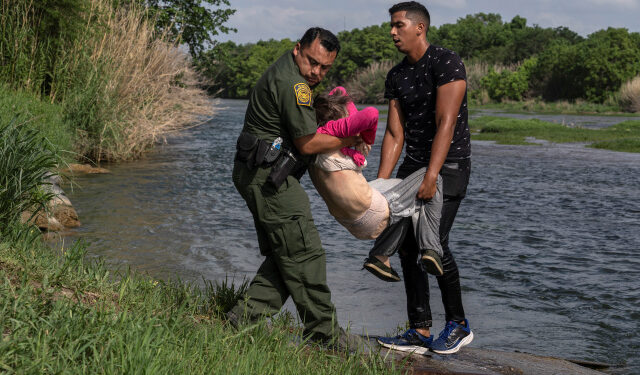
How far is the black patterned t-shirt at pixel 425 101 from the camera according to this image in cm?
440

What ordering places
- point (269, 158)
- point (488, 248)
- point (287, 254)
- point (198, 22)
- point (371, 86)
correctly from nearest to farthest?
point (269, 158)
point (287, 254)
point (488, 248)
point (198, 22)
point (371, 86)

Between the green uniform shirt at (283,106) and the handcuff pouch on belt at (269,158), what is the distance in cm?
6

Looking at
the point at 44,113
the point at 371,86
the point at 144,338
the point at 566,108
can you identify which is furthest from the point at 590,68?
the point at 144,338

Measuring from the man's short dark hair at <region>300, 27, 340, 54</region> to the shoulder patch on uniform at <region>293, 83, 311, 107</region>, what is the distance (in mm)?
248

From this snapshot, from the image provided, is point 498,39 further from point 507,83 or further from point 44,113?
point 44,113

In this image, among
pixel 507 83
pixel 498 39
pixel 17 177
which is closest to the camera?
pixel 17 177

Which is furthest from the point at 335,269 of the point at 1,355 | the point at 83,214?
the point at 1,355

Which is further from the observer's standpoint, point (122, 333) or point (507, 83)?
point (507, 83)

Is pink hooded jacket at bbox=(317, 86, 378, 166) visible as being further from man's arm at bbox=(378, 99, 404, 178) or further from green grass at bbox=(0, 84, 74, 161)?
green grass at bbox=(0, 84, 74, 161)

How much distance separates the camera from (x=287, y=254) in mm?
4215

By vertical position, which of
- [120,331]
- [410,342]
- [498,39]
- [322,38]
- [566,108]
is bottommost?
[566,108]

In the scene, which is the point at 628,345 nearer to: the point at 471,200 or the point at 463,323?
the point at 463,323

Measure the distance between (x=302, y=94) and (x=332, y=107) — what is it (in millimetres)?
312

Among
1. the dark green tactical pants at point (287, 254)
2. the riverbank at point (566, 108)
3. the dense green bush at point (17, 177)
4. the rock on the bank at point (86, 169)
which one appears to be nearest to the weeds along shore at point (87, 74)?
the rock on the bank at point (86, 169)
